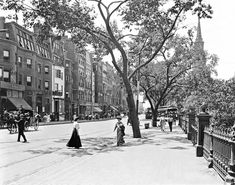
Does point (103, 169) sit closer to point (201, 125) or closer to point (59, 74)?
point (201, 125)

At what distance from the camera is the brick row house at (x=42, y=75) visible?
45.2 m

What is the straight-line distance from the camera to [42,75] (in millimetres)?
57344

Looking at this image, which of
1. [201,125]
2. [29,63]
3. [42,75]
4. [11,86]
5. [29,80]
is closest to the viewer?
[201,125]

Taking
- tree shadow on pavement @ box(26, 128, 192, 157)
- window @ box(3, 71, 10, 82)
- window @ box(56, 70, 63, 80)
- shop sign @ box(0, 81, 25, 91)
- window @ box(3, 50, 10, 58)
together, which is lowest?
tree shadow on pavement @ box(26, 128, 192, 157)

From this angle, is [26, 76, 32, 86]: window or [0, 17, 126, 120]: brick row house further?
[26, 76, 32, 86]: window

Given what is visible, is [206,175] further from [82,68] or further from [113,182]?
[82,68]

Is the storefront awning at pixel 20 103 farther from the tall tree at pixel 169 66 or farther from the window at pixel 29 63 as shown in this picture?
the tall tree at pixel 169 66

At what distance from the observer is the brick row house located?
45250 mm

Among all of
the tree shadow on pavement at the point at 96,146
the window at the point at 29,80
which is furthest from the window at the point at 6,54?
the tree shadow on pavement at the point at 96,146

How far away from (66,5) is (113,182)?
14.1m

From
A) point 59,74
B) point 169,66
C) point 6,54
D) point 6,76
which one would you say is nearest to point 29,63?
point 6,54

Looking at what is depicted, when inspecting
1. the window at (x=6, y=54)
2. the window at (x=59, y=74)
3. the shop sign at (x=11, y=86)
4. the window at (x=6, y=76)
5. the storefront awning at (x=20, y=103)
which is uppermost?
the window at (x=6, y=54)

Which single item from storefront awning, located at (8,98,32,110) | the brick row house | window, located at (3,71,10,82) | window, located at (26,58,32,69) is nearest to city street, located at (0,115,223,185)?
the brick row house

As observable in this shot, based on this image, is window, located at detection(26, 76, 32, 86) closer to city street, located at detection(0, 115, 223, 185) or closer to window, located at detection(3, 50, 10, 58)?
window, located at detection(3, 50, 10, 58)
